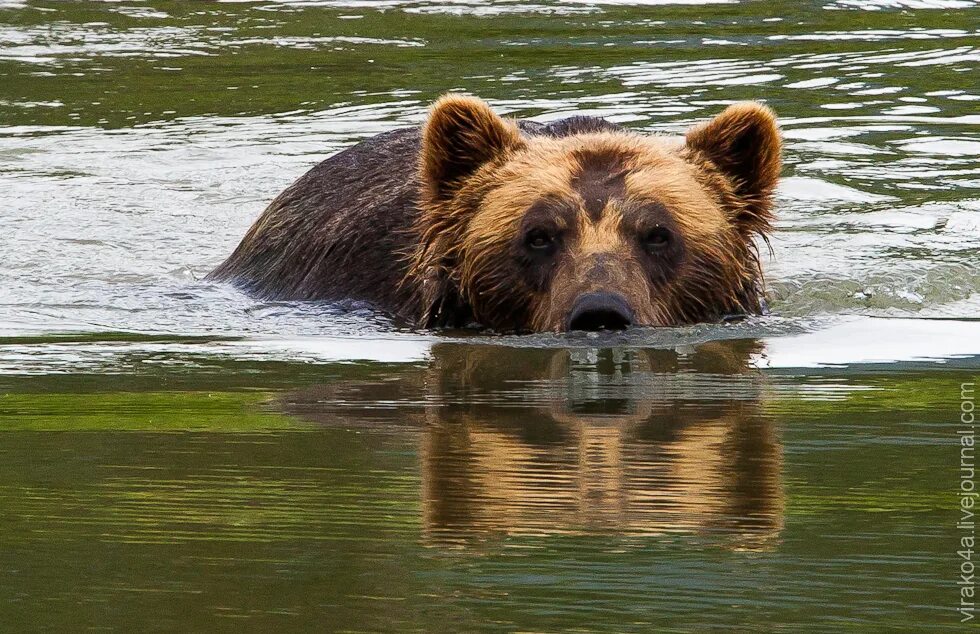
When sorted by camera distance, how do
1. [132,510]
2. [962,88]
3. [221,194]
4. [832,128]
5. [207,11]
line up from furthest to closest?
[207,11] → [962,88] → [832,128] → [221,194] → [132,510]

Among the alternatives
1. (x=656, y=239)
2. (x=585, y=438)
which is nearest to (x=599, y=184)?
→ (x=656, y=239)

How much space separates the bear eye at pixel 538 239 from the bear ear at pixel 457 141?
1.91 ft

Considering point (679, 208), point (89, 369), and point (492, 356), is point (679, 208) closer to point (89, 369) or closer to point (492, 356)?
point (492, 356)

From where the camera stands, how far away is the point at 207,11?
1919 cm

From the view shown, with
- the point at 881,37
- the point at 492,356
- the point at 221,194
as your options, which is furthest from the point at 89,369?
the point at 881,37

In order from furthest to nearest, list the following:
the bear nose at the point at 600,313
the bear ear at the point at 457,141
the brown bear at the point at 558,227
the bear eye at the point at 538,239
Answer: the bear ear at the point at 457,141, the bear eye at the point at 538,239, the brown bear at the point at 558,227, the bear nose at the point at 600,313

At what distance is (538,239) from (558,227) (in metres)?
0.12

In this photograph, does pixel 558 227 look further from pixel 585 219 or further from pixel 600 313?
pixel 600 313

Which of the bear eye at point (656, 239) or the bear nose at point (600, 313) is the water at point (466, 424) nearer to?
the bear nose at point (600, 313)

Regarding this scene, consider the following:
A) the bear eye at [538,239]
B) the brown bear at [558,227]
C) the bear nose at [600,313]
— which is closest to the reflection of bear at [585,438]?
the bear nose at [600,313]

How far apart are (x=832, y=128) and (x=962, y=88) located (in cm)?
184

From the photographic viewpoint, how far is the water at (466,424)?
3.14m

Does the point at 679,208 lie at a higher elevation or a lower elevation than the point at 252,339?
higher

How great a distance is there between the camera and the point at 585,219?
6.82m
